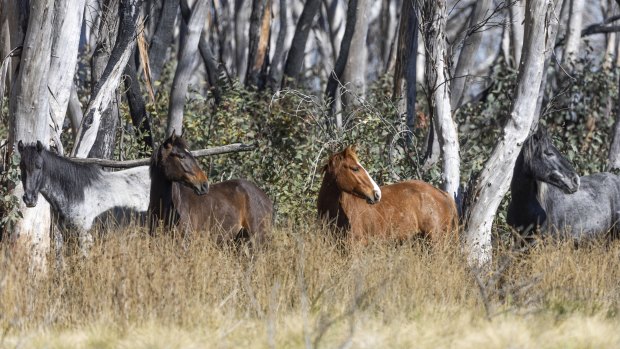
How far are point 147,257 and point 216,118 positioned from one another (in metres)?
6.45

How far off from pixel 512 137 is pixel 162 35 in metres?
7.32

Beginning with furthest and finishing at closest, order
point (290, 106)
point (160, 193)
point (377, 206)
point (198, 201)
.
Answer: point (290, 106) < point (377, 206) < point (198, 201) < point (160, 193)

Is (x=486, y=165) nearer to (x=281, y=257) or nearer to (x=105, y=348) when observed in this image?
(x=281, y=257)

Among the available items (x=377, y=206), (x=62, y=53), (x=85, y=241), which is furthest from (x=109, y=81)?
(x=377, y=206)

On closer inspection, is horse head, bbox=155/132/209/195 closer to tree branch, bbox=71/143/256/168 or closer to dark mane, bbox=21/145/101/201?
dark mane, bbox=21/145/101/201

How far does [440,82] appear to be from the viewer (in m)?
11.9

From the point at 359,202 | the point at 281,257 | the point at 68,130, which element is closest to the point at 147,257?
the point at 281,257

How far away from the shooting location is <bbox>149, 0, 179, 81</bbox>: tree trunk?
16.8 m

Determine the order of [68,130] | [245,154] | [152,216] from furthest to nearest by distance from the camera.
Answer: [68,130] → [245,154] → [152,216]

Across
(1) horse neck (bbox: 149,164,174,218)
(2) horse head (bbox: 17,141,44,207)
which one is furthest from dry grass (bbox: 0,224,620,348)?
(2) horse head (bbox: 17,141,44,207)

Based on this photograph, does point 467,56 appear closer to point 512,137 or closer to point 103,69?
point 512,137

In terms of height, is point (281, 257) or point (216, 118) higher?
point (216, 118)

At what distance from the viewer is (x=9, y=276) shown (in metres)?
8.45

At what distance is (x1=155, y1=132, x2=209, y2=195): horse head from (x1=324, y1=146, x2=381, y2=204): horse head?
1332mm
